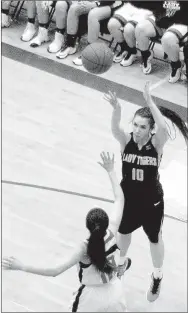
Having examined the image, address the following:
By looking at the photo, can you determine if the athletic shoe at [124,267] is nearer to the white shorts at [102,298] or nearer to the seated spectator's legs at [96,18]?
the white shorts at [102,298]

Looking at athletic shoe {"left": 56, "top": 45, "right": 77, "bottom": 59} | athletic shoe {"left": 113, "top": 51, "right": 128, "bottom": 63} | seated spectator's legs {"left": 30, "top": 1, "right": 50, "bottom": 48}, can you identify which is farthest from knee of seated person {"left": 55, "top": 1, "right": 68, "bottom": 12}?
athletic shoe {"left": 113, "top": 51, "right": 128, "bottom": 63}

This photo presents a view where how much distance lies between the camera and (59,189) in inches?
223

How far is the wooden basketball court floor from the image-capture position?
4488 mm

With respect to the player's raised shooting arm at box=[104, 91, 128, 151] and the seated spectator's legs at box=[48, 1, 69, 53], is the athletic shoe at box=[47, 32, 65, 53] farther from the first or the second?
the player's raised shooting arm at box=[104, 91, 128, 151]

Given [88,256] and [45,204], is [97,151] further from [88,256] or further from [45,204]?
[88,256]

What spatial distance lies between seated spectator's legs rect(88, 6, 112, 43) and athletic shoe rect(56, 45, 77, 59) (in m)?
0.42

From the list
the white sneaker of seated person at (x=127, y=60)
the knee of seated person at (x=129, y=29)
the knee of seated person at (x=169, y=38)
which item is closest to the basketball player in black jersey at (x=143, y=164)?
the knee of seated person at (x=169, y=38)

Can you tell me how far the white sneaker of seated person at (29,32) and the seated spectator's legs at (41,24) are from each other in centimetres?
10

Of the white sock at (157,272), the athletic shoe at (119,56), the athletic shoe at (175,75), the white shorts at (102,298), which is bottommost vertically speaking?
the athletic shoe at (119,56)

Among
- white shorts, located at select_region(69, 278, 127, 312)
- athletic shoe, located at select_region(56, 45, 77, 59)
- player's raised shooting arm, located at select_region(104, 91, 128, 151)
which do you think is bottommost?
athletic shoe, located at select_region(56, 45, 77, 59)

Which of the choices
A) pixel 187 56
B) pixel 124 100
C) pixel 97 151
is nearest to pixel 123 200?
pixel 97 151

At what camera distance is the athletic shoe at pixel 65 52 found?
28.4 ft

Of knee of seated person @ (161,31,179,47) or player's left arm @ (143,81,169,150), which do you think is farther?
knee of seated person @ (161,31,179,47)

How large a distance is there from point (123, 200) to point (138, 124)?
20.2 inches
